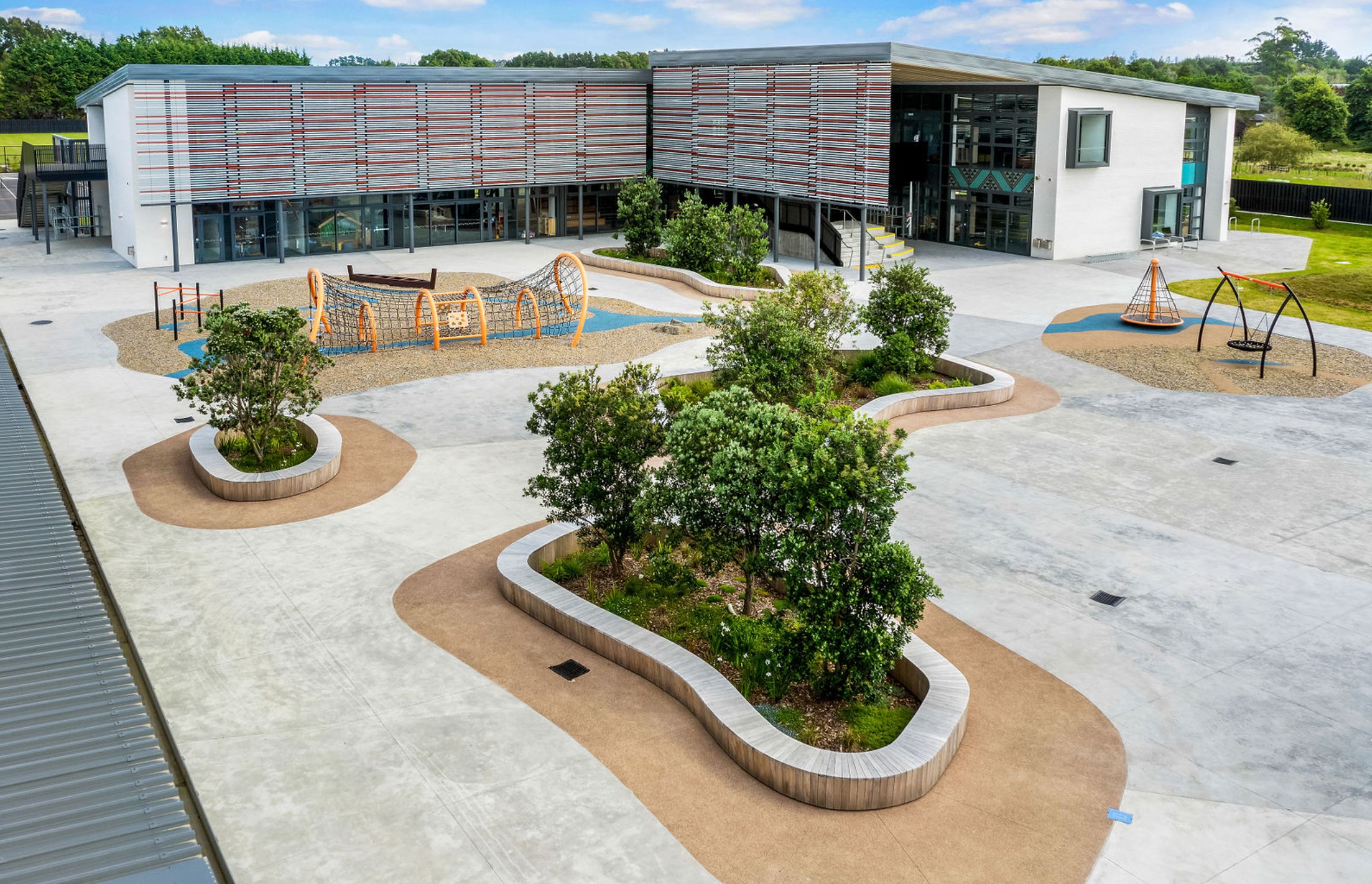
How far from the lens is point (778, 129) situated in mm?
35656

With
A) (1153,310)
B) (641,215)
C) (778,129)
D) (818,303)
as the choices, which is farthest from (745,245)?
(818,303)

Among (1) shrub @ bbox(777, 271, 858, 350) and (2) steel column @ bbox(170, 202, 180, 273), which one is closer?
(1) shrub @ bbox(777, 271, 858, 350)

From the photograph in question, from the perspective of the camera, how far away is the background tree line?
76.8 m

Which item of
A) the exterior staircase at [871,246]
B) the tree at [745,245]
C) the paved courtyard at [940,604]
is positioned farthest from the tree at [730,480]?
A: the exterior staircase at [871,246]

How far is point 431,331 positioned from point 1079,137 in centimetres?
2051

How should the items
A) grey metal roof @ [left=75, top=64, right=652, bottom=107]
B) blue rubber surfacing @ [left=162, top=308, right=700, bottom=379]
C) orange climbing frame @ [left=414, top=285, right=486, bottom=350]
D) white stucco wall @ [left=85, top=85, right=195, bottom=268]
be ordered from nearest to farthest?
blue rubber surfacing @ [left=162, top=308, right=700, bottom=379] → orange climbing frame @ [left=414, top=285, right=486, bottom=350] → grey metal roof @ [left=75, top=64, right=652, bottom=107] → white stucco wall @ [left=85, top=85, right=195, bottom=268]

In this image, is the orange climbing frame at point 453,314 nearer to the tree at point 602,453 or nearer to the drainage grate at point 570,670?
the tree at point 602,453

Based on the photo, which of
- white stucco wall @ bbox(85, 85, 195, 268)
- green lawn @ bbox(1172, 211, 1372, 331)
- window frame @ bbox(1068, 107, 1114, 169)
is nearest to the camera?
green lawn @ bbox(1172, 211, 1372, 331)

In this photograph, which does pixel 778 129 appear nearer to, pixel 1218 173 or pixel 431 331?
pixel 431 331

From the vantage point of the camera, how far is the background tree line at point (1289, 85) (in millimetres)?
76812

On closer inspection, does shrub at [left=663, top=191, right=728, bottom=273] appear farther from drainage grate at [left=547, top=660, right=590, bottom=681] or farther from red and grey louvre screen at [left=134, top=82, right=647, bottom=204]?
drainage grate at [left=547, top=660, right=590, bottom=681]

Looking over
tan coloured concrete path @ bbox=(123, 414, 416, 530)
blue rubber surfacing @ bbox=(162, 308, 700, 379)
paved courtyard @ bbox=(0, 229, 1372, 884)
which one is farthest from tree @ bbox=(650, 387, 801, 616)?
blue rubber surfacing @ bbox=(162, 308, 700, 379)

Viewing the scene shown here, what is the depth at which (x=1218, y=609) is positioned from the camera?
1195 centimetres

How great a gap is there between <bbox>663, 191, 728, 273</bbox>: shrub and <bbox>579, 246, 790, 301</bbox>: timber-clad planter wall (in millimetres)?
379
